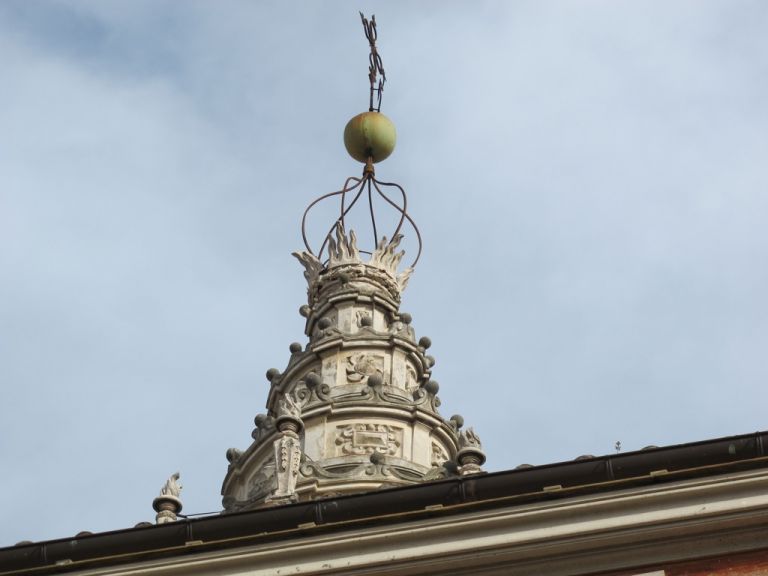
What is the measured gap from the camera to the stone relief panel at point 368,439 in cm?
4109

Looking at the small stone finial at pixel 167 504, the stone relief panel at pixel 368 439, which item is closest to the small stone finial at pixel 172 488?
the small stone finial at pixel 167 504

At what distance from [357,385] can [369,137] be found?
6.69 metres

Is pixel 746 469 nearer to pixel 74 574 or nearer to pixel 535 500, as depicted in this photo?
pixel 535 500

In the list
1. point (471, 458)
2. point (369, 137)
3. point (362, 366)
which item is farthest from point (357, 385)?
point (471, 458)

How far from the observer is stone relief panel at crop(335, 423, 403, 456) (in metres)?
41.1

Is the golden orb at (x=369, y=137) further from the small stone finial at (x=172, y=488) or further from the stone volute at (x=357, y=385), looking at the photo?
the small stone finial at (x=172, y=488)

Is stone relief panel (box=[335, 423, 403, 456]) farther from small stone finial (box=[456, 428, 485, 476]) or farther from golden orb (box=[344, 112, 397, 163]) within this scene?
small stone finial (box=[456, 428, 485, 476])

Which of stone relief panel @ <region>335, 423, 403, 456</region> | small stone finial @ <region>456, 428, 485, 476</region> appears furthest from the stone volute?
small stone finial @ <region>456, 428, 485, 476</region>

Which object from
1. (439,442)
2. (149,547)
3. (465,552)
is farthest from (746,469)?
(439,442)

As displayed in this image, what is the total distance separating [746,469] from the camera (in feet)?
68.0

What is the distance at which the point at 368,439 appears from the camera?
136 feet

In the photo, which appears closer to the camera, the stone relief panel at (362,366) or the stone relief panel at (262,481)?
the stone relief panel at (262,481)

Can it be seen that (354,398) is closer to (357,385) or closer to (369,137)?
(357,385)

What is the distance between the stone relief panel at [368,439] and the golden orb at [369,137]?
312 inches
